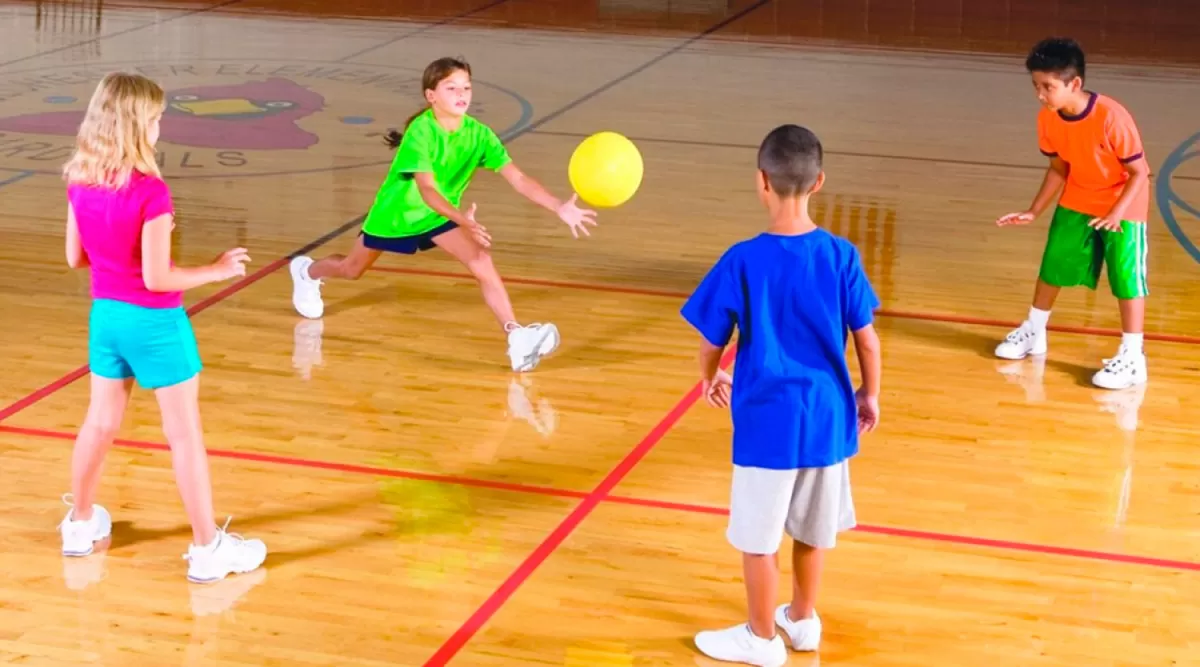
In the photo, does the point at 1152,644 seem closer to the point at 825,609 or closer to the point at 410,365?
the point at 825,609

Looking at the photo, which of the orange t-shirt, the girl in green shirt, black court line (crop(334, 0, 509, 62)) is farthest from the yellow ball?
black court line (crop(334, 0, 509, 62))

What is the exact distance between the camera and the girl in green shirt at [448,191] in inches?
253

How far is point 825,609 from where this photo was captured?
4633mm

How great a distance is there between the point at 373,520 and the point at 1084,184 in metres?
3.31

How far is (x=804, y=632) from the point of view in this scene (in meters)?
4.37

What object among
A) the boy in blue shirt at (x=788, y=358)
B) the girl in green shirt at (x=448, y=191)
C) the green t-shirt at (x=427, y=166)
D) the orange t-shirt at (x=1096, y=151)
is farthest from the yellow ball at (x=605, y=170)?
the boy in blue shirt at (x=788, y=358)

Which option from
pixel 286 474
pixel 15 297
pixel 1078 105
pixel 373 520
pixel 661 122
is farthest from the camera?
pixel 661 122

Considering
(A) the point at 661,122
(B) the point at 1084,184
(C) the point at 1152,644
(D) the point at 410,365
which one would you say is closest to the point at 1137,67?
(A) the point at 661,122

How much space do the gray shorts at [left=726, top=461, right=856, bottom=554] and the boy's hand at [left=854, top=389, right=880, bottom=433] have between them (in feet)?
0.46

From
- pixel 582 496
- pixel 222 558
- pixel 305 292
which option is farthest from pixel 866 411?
pixel 305 292

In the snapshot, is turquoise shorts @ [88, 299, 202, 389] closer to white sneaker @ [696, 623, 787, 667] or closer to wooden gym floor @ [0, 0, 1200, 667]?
wooden gym floor @ [0, 0, 1200, 667]

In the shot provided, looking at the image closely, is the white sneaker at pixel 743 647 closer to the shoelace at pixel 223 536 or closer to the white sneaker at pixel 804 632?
the white sneaker at pixel 804 632

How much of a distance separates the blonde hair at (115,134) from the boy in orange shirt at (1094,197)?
3501 mm

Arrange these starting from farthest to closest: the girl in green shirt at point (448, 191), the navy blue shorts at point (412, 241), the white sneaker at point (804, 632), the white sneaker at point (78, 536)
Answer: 1. the navy blue shorts at point (412, 241)
2. the girl in green shirt at point (448, 191)
3. the white sneaker at point (78, 536)
4. the white sneaker at point (804, 632)
